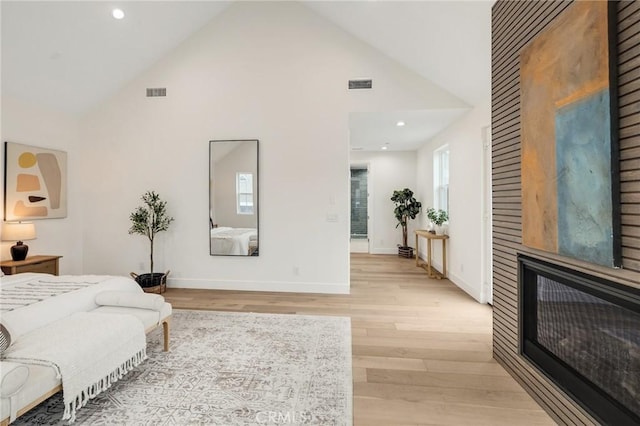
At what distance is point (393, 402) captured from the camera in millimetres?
1842

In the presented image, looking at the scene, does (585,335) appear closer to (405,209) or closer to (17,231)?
(405,209)

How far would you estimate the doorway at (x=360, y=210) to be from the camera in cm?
739

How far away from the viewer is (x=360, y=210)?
7.56 meters

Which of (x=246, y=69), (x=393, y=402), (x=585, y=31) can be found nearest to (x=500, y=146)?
(x=585, y=31)

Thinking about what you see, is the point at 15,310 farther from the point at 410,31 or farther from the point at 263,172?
the point at 410,31

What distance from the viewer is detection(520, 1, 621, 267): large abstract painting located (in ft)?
4.31

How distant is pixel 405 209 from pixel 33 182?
254 inches

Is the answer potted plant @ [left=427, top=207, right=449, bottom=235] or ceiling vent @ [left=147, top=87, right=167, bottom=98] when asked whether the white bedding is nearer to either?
ceiling vent @ [left=147, top=87, right=167, bottom=98]

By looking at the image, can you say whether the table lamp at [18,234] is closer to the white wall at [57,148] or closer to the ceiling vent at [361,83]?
the white wall at [57,148]

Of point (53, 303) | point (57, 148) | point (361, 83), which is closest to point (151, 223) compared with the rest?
point (57, 148)

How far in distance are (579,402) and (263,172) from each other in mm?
3857

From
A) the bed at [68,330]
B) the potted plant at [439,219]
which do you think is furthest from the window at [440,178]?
the bed at [68,330]

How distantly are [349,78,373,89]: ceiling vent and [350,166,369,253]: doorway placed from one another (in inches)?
134

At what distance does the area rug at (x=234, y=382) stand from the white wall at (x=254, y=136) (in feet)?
4.95
